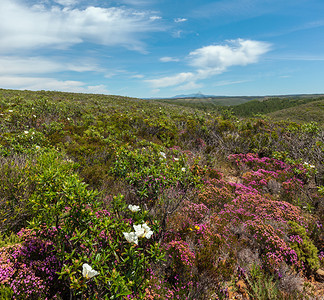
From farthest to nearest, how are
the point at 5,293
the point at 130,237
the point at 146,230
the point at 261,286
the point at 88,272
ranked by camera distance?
the point at 261,286 < the point at 146,230 < the point at 130,237 < the point at 5,293 < the point at 88,272

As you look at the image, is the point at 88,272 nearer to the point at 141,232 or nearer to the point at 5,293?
the point at 141,232

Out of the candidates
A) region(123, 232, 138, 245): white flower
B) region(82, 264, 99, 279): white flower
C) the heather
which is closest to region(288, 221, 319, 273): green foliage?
the heather

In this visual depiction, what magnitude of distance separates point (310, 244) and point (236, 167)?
12.9 ft

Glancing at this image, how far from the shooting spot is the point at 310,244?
10.4ft

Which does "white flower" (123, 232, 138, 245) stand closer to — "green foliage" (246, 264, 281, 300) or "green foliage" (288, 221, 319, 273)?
"green foliage" (246, 264, 281, 300)

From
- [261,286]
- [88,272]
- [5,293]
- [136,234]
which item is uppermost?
[136,234]

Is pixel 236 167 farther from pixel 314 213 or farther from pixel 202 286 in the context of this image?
pixel 202 286

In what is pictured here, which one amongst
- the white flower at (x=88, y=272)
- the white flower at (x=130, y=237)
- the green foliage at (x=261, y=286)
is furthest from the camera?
the green foliage at (x=261, y=286)

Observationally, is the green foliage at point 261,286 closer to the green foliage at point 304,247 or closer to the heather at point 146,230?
the heather at point 146,230

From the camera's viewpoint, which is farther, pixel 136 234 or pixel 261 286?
pixel 261 286

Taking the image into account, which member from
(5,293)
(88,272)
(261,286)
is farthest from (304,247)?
(5,293)

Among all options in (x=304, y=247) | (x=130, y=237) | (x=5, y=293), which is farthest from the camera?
(x=304, y=247)

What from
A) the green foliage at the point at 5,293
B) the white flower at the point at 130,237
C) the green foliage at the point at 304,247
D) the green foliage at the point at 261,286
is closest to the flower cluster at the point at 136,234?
the white flower at the point at 130,237

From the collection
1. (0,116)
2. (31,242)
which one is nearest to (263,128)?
(31,242)
